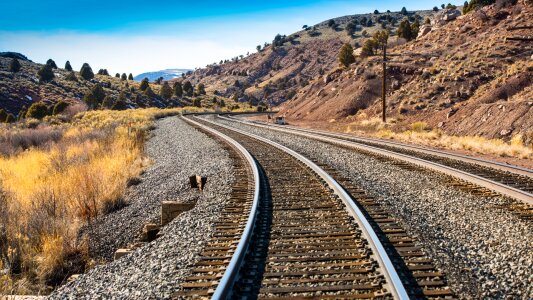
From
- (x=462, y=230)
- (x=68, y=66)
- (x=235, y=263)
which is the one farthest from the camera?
(x=68, y=66)

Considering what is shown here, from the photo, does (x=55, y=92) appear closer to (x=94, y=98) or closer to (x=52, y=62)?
(x=94, y=98)

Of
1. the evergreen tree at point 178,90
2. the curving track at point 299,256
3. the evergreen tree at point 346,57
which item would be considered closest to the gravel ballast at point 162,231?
the curving track at point 299,256

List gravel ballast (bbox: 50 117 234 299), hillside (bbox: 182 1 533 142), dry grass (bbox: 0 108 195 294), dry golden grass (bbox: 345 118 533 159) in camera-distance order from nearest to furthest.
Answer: gravel ballast (bbox: 50 117 234 299)
dry grass (bbox: 0 108 195 294)
dry golden grass (bbox: 345 118 533 159)
hillside (bbox: 182 1 533 142)

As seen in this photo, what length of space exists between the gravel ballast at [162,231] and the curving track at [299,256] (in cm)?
37

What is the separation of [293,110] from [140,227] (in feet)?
159

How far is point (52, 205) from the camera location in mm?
9883

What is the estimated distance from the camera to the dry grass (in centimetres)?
745

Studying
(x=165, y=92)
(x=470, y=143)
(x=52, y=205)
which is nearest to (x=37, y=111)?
(x=52, y=205)

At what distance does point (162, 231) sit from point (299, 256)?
3.11 m

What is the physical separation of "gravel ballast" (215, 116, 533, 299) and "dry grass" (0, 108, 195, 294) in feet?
18.8

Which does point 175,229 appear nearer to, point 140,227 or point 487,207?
point 140,227

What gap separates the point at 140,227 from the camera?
947 centimetres

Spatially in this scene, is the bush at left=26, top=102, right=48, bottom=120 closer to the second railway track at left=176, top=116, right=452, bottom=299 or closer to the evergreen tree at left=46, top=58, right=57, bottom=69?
the second railway track at left=176, top=116, right=452, bottom=299

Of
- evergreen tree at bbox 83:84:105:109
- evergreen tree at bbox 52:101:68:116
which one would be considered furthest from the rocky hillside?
evergreen tree at bbox 52:101:68:116
